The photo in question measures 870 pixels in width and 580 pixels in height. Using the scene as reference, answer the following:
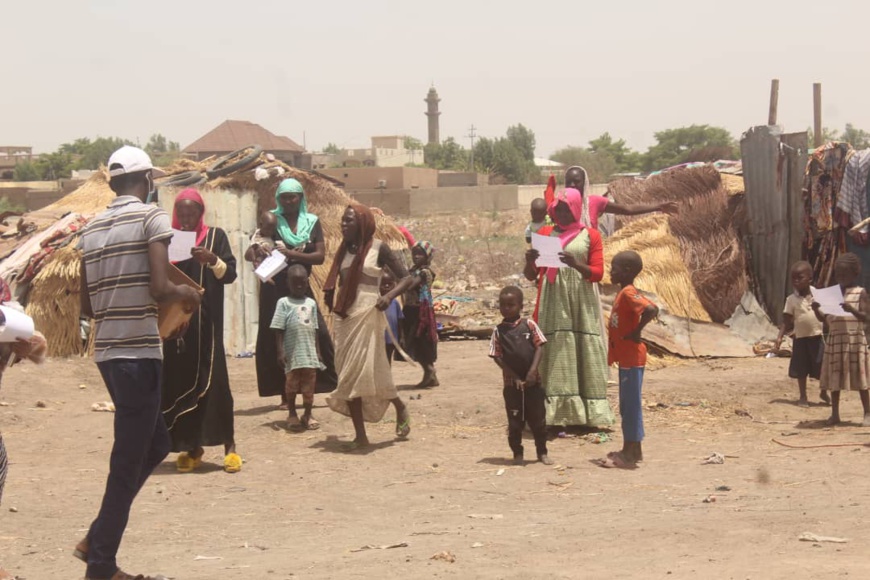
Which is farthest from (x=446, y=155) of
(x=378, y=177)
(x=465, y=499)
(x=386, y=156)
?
(x=465, y=499)

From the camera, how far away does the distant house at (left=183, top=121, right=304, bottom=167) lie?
7231cm

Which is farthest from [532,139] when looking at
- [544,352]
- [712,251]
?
[544,352]

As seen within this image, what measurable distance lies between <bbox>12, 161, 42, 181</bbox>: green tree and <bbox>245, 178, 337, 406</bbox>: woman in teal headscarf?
63365 mm

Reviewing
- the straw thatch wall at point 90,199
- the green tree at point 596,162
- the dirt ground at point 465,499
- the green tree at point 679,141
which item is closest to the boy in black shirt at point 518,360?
the dirt ground at point 465,499

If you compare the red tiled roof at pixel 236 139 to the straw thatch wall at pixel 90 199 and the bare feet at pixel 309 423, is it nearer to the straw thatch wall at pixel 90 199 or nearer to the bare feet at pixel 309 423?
the straw thatch wall at pixel 90 199

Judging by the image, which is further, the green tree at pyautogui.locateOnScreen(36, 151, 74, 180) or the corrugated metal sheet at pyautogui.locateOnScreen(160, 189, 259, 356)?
the green tree at pyautogui.locateOnScreen(36, 151, 74, 180)

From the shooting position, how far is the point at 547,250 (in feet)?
26.5

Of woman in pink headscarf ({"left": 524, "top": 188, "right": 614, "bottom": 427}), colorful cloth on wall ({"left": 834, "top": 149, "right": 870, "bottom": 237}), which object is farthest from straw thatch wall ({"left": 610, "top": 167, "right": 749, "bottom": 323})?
woman in pink headscarf ({"left": 524, "top": 188, "right": 614, "bottom": 427})

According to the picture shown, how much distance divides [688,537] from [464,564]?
114cm

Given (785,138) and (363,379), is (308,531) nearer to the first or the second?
(363,379)

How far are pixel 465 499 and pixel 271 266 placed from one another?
110 inches

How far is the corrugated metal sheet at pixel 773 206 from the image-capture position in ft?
44.9

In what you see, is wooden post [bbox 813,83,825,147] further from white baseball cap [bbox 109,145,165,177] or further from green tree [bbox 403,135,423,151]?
green tree [bbox 403,135,423,151]

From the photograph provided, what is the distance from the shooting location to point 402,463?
7.85 m
